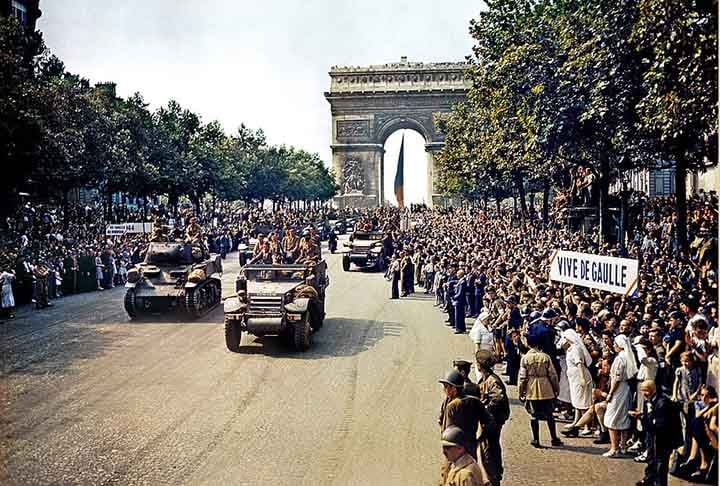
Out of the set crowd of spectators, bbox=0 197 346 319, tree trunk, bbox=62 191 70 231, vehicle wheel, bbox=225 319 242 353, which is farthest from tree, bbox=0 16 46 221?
vehicle wheel, bbox=225 319 242 353

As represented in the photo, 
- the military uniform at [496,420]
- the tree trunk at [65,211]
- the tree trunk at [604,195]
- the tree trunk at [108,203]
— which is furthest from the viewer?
the tree trunk at [108,203]

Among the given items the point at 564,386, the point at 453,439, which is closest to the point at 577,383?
the point at 564,386

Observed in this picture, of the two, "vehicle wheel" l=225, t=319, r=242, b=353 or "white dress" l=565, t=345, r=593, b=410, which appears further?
"vehicle wheel" l=225, t=319, r=242, b=353

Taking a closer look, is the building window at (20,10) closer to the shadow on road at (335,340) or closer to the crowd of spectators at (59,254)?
the crowd of spectators at (59,254)

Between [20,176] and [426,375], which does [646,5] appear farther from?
[20,176]

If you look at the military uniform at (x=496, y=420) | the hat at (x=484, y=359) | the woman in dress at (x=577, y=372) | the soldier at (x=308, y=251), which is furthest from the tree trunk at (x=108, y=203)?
the military uniform at (x=496, y=420)

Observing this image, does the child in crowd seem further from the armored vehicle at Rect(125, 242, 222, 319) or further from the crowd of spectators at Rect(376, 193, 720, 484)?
the armored vehicle at Rect(125, 242, 222, 319)
